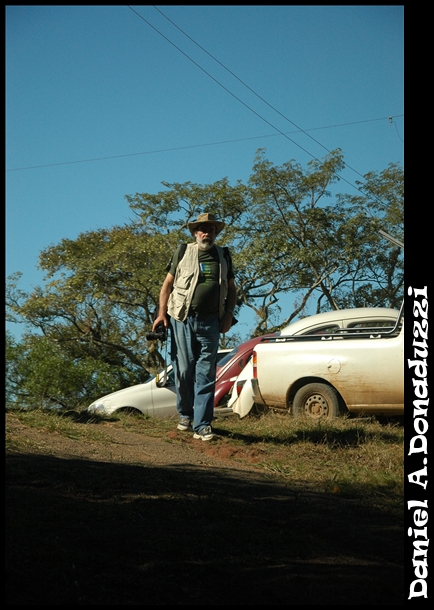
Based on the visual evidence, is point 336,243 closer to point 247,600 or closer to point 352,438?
point 352,438

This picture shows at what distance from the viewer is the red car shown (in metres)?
12.0

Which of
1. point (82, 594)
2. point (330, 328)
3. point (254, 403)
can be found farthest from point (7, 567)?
point (330, 328)

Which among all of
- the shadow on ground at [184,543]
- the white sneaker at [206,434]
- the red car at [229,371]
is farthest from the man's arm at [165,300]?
the red car at [229,371]

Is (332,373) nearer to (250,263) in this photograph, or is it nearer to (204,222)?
(204,222)

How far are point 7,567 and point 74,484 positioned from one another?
4.88 ft

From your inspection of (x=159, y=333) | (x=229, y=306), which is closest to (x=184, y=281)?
(x=229, y=306)

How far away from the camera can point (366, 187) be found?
28.4 m

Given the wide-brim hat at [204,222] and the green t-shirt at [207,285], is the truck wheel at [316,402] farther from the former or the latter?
the wide-brim hat at [204,222]

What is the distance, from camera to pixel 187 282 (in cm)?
729

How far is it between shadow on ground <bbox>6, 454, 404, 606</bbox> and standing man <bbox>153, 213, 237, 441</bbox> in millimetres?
2106

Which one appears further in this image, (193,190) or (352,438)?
(193,190)
